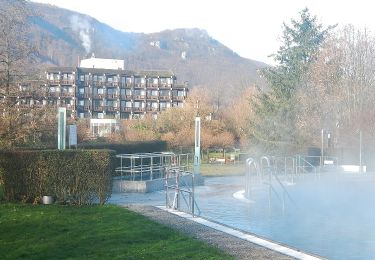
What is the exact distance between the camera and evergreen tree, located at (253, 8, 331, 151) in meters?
45.3

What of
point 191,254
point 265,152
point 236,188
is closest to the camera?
point 191,254

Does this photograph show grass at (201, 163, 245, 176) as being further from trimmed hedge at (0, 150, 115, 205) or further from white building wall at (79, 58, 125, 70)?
white building wall at (79, 58, 125, 70)

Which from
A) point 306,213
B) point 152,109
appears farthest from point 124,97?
point 306,213

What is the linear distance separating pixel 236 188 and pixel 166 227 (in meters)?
12.5

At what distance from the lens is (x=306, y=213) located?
1627 cm

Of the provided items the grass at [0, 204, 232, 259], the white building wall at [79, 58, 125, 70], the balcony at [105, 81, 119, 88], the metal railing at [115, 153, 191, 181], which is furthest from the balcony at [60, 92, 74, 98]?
the grass at [0, 204, 232, 259]

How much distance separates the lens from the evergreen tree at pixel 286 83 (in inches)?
1782

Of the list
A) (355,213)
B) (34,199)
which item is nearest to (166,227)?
(34,199)


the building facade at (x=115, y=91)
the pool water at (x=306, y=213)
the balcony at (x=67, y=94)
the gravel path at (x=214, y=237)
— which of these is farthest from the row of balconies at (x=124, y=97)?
the gravel path at (x=214, y=237)

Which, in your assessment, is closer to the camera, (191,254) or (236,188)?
(191,254)

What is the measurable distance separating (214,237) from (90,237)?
2381 millimetres

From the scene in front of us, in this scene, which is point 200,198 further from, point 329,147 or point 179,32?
point 179,32

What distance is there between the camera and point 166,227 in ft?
38.2

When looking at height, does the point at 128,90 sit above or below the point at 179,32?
below
